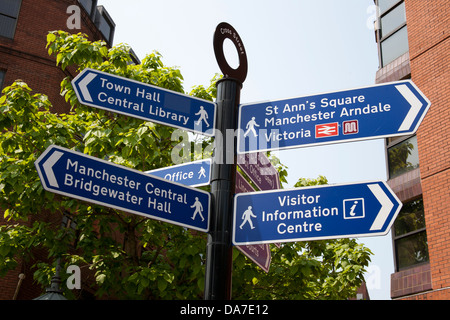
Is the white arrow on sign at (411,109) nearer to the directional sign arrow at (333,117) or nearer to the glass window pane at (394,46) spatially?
the directional sign arrow at (333,117)

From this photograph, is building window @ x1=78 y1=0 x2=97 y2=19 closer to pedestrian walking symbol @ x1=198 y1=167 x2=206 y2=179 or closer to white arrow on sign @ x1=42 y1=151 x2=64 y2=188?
pedestrian walking symbol @ x1=198 y1=167 x2=206 y2=179

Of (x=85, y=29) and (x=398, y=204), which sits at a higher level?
(x=85, y=29)

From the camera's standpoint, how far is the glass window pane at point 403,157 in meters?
15.1

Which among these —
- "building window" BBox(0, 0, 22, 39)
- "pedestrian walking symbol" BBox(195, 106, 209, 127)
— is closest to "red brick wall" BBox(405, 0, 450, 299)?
"pedestrian walking symbol" BBox(195, 106, 209, 127)

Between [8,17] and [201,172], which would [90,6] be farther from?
[201,172]

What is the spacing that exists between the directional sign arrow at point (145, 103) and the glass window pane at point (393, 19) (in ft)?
47.1

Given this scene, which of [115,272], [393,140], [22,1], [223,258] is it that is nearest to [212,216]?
[223,258]

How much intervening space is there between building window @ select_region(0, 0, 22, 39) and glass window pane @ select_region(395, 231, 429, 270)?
14.1 metres

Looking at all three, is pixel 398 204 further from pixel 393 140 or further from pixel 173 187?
pixel 393 140

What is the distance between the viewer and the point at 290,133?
171 inches

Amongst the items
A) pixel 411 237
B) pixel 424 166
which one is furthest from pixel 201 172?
pixel 411 237

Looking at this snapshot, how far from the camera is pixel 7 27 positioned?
58.4 ft

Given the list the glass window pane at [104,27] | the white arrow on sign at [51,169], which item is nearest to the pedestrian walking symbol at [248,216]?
the white arrow on sign at [51,169]
